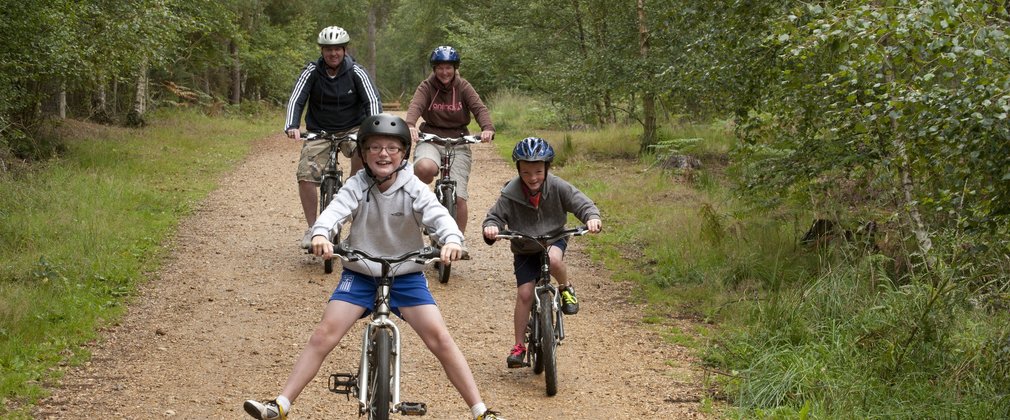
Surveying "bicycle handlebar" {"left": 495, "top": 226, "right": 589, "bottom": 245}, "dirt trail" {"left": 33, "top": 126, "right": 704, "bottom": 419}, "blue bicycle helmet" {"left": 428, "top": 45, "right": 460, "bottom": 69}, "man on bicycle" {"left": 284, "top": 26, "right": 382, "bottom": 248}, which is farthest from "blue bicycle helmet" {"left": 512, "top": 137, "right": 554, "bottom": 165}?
"man on bicycle" {"left": 284, "top": 26, "right": 382, "bottom": 248}

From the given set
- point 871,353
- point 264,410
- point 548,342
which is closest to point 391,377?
point 264,410

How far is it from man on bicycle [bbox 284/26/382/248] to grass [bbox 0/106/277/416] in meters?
1.94

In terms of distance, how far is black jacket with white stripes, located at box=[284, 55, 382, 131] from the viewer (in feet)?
30.3

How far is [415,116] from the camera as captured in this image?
30.7 feet

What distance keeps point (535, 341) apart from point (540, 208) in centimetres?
86

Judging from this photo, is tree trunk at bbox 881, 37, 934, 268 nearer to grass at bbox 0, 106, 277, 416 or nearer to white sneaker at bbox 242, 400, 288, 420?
white sneaker at bbox 242, 400, 288, 420

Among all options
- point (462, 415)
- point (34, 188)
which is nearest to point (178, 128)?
point (34, 188)

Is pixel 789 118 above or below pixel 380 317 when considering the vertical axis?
above

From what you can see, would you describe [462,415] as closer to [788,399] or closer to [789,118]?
[788,399]

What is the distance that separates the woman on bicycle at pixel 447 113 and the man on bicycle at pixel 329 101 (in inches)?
18.3

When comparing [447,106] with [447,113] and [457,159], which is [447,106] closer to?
[447,113]

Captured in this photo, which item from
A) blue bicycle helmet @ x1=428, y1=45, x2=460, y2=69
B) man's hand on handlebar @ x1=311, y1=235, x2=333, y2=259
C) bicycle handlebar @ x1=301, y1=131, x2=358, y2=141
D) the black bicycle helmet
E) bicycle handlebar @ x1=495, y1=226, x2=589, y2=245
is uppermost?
blue bicycle helmet @ x1=428, y1=45, x2=460, y2=69

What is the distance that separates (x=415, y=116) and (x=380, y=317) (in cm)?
479

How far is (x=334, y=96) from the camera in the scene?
9.31 meters
